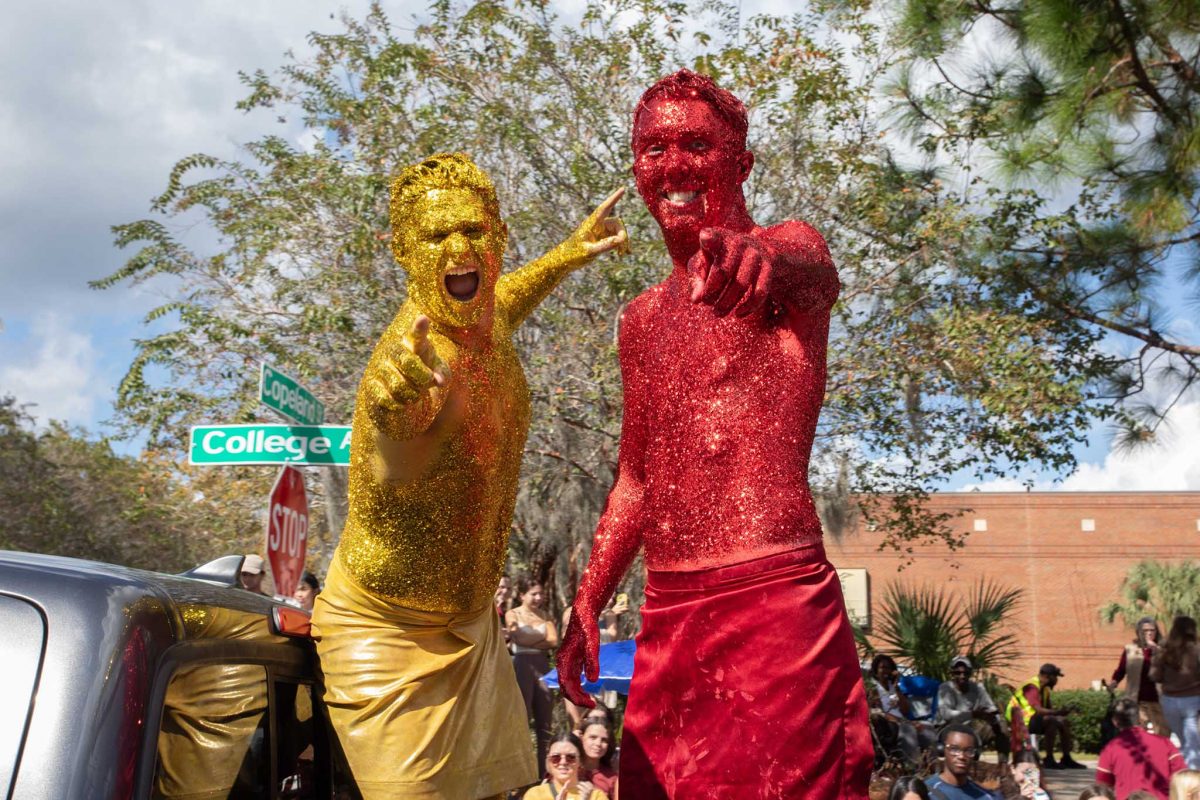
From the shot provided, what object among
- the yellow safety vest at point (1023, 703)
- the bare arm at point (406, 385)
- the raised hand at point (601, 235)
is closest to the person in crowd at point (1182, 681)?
the yellow safety vest at point (1023, 703)

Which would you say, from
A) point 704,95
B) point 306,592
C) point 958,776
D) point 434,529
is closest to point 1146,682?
point 958,776

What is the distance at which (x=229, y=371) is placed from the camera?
11.1 m

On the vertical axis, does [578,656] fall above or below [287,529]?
below

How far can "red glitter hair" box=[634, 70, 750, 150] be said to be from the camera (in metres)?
3.13

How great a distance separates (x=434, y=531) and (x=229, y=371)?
857cm

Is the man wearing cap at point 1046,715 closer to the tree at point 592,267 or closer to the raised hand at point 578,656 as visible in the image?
the tree at point 592,267

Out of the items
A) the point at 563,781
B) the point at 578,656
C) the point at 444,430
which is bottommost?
the point at 563,781

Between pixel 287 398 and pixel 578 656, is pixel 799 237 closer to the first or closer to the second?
pixel 578 656

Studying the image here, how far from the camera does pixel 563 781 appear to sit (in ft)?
18.6

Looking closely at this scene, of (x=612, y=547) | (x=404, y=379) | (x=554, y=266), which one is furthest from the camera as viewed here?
(x=554, y=266)

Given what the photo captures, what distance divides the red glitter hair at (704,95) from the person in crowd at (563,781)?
3.19 metres

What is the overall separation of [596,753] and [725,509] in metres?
3.92

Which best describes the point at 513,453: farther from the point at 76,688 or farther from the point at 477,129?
the point at 477,129

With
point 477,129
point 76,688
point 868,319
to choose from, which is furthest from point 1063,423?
point 76,688
